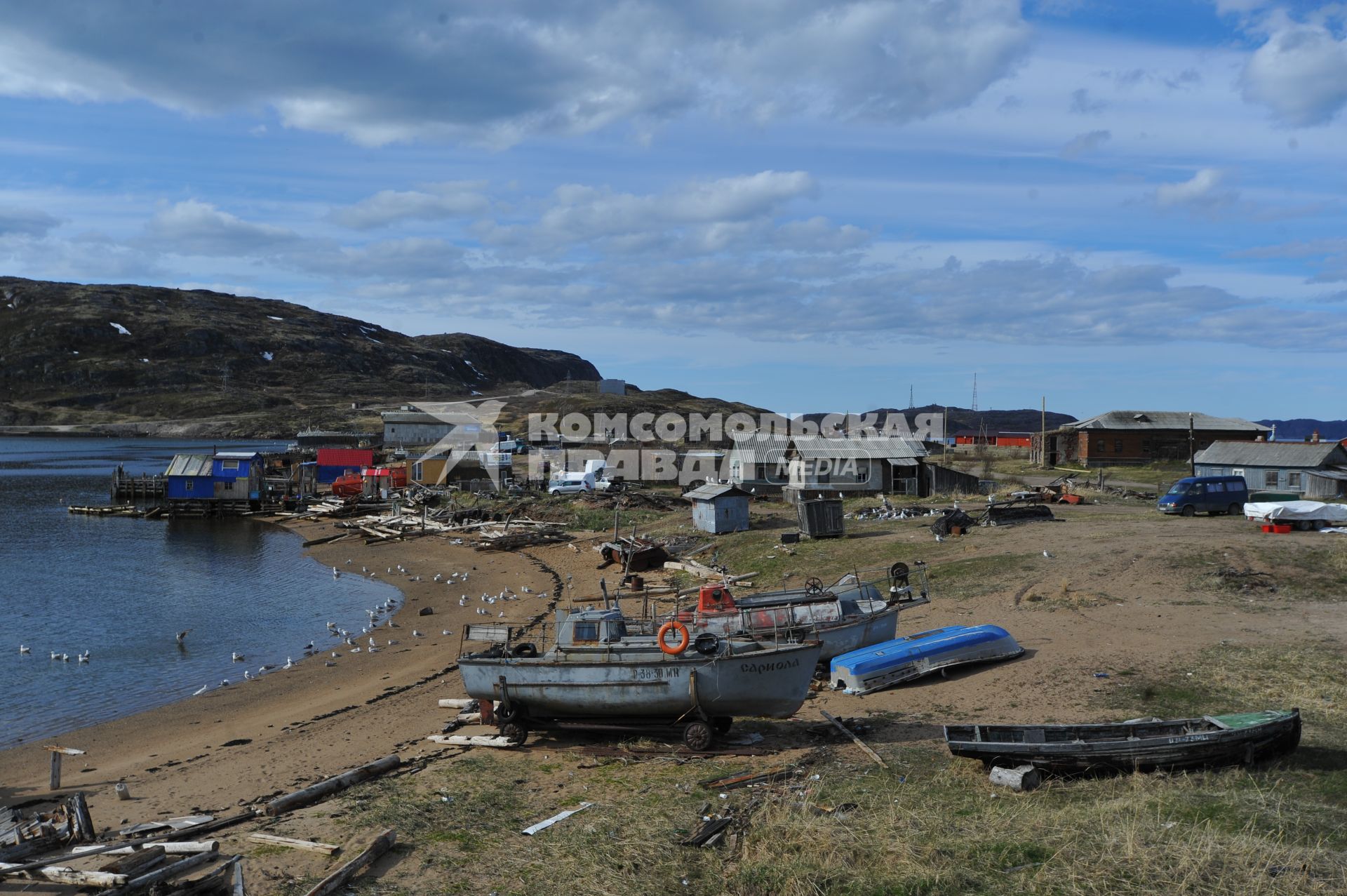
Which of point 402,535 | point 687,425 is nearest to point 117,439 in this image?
point 687,425

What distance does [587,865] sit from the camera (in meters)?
11.7

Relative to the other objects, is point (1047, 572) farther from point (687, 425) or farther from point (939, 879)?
point (687, 425)

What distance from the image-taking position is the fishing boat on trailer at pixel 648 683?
16.8 meters

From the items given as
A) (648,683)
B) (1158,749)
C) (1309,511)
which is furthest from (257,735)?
(1309,511)

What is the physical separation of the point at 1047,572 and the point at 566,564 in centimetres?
2190

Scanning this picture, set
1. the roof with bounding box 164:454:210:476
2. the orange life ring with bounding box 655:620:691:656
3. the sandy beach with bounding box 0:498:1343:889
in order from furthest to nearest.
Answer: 1. the roof with bounding box 164:454:210:476
2. the sandy beach with bounding box 0:498:1343:889
3. the orange life ring with bounding box 655:620:691:656

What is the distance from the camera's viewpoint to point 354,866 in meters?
11.5

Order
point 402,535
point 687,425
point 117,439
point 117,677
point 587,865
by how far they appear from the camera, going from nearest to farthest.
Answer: point 587,865 < point 117,677 < point 402,535 < point 687,425 < point 117,439

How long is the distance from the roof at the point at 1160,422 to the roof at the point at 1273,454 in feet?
77.3

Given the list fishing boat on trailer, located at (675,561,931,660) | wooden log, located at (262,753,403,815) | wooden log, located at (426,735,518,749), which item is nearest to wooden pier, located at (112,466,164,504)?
wooden log, located at (426,735,518,749)

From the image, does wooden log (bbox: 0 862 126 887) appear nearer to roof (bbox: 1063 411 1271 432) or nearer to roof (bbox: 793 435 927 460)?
roof (bbox: 793 435 927 460)

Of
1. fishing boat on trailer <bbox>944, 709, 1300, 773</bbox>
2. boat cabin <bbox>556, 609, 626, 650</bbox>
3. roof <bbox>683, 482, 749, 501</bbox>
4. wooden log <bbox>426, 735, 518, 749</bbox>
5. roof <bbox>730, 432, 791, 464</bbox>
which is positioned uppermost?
roof <bbox>730, 432, 791, 464</bbox>

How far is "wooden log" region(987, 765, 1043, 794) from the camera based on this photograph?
13.1 meters

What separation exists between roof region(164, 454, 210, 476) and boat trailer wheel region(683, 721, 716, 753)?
62.5 meters
